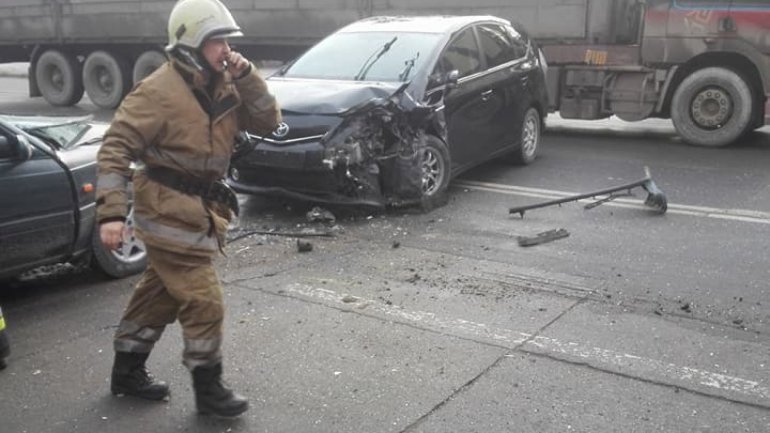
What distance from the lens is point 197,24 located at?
3.21 meters

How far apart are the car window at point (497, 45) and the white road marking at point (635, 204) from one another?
1230 millimetres

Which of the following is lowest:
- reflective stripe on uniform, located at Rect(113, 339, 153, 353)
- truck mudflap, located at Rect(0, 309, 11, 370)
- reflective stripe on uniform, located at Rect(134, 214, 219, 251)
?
truck mudflap, located at Rect(0, 309, 11, 370)

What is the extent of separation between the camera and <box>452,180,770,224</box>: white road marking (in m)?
6.90

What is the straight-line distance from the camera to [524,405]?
358 cm

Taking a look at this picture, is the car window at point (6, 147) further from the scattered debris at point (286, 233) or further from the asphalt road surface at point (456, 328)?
the scattered debris at point (286, 233)

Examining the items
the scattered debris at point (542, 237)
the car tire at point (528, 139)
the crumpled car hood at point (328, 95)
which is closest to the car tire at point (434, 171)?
the crumpled car hood at point (328, 95)

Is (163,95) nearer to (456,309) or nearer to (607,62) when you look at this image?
(456,309)

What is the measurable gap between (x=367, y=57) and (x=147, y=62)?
8.32 m

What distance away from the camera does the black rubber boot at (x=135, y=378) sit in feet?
11.9

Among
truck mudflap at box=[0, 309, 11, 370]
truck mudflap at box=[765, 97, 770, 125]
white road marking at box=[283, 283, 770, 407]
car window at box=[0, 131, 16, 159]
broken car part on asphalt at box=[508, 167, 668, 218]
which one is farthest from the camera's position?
truck mudflap at box=[765, 97, 770, 125]

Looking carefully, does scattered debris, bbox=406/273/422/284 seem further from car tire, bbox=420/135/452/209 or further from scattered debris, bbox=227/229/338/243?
car tire, bbox=420/135/452/209

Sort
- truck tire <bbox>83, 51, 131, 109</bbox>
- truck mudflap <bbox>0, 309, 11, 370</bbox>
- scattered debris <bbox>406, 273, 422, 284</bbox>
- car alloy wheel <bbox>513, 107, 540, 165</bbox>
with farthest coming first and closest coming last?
truck tire <bbox>83, 51, 131, 109</bbox> < car alloy wheel <bbox>513, 107, 540, 165</bbox> < scattered debris <bbox>406, 273, 422, 284</bbox> < truck mudflap <bbox>0, 309, 11, 370</bbox>

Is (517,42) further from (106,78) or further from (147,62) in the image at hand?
(106,78)

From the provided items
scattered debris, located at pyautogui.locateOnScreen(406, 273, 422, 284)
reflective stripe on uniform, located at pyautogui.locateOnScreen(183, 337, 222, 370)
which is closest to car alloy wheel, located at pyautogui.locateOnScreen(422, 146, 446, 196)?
scattered debris, located at pyautogui.locateOnScreen(406, 273, 422, 284)
